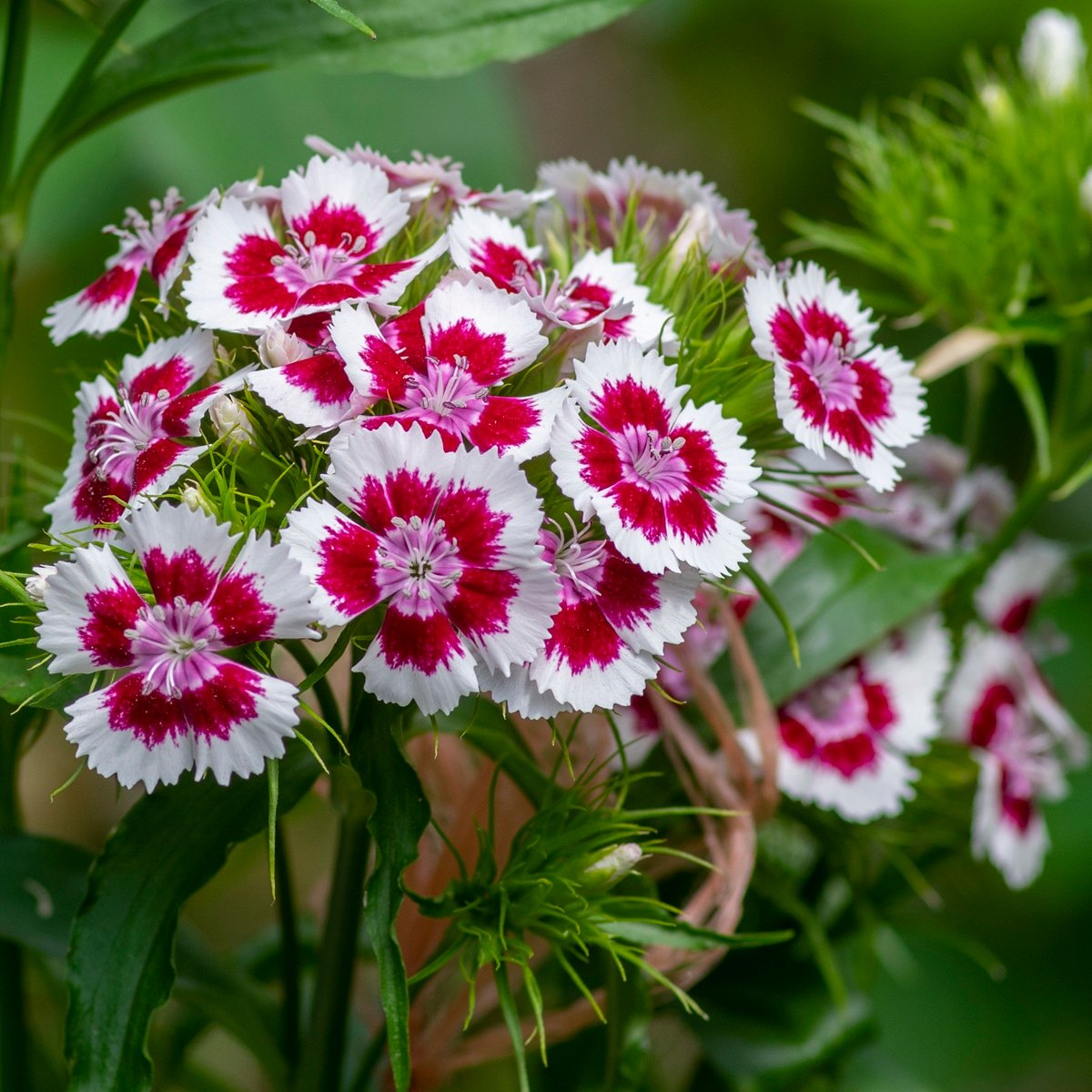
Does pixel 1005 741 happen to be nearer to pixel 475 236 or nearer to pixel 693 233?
pixel 693 233

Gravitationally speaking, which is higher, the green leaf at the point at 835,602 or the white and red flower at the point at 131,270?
the white and red flower at the point at 131,270

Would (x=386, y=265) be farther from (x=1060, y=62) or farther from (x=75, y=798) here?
(x=75, y=798)

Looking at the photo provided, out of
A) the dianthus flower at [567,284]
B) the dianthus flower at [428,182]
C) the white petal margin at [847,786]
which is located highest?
the dianthus flower at [428,182]

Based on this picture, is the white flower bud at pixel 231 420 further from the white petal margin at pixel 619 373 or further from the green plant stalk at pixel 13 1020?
the green plant stalk at pixel 13 1020

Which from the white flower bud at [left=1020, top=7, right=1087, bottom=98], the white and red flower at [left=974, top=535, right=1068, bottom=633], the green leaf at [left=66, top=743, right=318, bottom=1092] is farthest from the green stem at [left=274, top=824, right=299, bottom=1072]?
the white flower bud at [left=1020, top=7, right=1087, bottom=98]

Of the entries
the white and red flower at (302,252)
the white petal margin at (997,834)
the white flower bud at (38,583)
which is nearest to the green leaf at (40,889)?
the white flower bud at (38,583)
